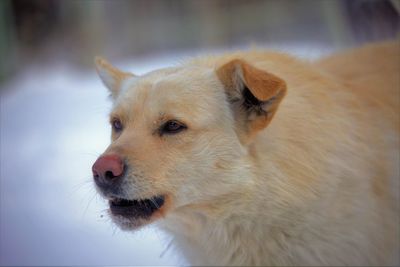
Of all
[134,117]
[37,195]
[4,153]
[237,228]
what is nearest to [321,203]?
[237,228]

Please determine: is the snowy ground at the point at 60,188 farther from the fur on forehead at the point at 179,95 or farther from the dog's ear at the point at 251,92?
the dog's ear at the point at 251,92

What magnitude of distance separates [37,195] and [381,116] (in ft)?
10.3

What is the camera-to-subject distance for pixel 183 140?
109 inches

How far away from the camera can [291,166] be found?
2.90m

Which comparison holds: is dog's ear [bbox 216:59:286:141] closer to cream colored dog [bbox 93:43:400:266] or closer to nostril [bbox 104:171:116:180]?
cream colored dog [bbox 93:43:400:266]

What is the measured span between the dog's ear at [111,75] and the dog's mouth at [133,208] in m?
0.78

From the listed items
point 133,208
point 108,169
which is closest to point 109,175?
point 108,169

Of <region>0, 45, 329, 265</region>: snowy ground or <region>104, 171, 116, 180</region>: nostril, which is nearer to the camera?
<region>104, 171, 116, 180</region>: nostril

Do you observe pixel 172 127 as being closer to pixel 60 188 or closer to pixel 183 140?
pixel 183 140

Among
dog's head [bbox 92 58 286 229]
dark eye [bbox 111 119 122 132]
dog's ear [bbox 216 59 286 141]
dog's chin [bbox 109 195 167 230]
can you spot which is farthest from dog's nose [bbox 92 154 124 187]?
dog's ear [bbox 216 59 286 141]

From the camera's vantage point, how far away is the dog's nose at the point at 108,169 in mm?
2600

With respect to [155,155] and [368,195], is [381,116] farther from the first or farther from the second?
[155,155]

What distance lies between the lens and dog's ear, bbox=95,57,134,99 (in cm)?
335

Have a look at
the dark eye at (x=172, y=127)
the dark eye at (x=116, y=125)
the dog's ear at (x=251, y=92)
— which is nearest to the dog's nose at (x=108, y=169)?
the dark eye at (x=172, y=127)
